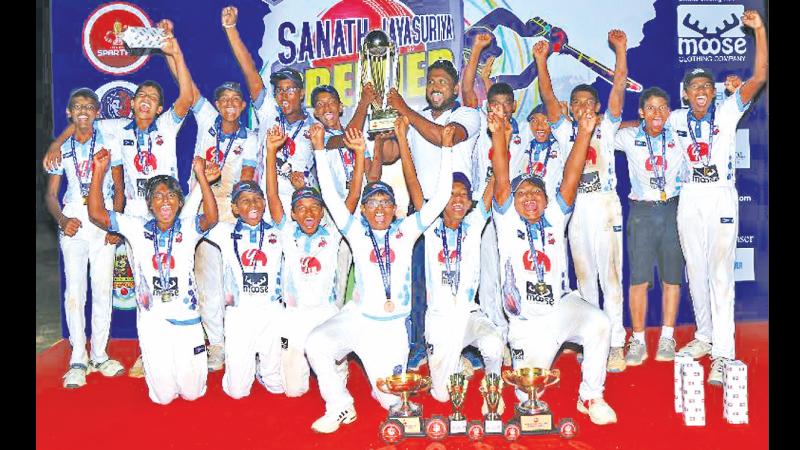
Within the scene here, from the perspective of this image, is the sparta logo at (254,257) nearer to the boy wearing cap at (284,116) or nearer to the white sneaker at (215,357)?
the boy wearing cap at (284,116)

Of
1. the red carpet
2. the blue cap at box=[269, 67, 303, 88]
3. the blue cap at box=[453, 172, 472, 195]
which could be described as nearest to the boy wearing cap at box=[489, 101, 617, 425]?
the blue cap at box=[453, 172, 472, 195]

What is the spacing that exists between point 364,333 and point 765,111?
4374 mm

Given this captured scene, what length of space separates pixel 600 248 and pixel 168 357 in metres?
3.54

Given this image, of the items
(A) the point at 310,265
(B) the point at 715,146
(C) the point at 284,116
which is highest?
(C) the point at 284,116

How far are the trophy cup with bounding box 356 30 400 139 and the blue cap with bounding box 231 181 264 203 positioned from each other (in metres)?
1.09

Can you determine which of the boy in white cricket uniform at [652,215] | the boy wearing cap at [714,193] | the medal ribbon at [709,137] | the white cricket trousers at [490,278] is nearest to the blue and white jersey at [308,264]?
the white cricket trousers at [490,278]

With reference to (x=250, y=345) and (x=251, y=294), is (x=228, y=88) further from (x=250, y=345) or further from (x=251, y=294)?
(x=250, y=345)

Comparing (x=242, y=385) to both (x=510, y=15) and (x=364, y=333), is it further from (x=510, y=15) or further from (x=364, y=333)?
(x=510, y=15)

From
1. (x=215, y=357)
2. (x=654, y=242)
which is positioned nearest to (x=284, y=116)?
(x=215, y=357)

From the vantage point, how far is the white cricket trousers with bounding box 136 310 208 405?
7078 mm

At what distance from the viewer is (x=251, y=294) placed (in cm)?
727

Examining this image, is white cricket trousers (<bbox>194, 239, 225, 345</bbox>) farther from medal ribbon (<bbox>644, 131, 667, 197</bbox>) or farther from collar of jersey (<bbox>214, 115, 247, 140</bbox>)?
medal ribbon (<bbox>644, 131, 667, 197</bbox>)

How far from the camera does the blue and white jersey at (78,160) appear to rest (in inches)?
303

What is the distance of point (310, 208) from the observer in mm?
7078
